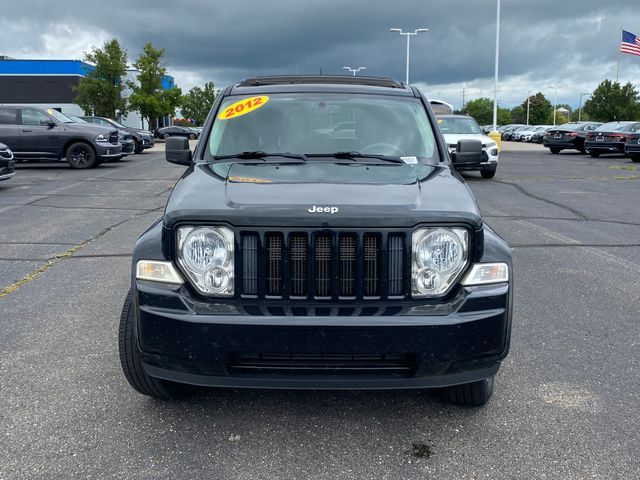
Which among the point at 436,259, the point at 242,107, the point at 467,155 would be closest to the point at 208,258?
the point at 436,259

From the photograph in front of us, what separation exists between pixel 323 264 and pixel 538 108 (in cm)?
13033

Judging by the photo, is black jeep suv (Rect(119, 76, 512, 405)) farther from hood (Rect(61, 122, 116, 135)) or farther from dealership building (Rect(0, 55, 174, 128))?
dealership building (Rect(0, 55, 174, 128))

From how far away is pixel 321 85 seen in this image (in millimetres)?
4512

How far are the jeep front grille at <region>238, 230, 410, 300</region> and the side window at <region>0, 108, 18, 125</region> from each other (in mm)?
18233

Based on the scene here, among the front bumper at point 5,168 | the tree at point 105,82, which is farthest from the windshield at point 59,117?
the tree at point 105,82

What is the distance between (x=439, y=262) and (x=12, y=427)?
2.26 meters

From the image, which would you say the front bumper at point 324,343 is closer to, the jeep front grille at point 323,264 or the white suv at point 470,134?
the jeep front grille at point 323,264

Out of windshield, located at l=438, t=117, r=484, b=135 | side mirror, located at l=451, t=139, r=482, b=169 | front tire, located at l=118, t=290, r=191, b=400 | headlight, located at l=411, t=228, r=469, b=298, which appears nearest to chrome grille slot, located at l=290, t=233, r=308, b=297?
headlight, located at l=411, t=228, r=469, b=298

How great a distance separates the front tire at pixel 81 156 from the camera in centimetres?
1888

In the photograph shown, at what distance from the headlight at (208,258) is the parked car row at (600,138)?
936 inches

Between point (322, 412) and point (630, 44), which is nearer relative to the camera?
point (322, 412)

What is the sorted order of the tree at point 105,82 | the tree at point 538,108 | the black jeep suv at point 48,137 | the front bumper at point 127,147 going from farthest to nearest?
the tree at point 538,108, the tree at point 105,82, the front bumper at point 127,147, the black jeep suv at point 48,137

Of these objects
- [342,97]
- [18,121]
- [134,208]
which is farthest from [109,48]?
[342,97]

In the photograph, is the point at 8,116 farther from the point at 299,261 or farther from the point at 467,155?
the point at 299,261
